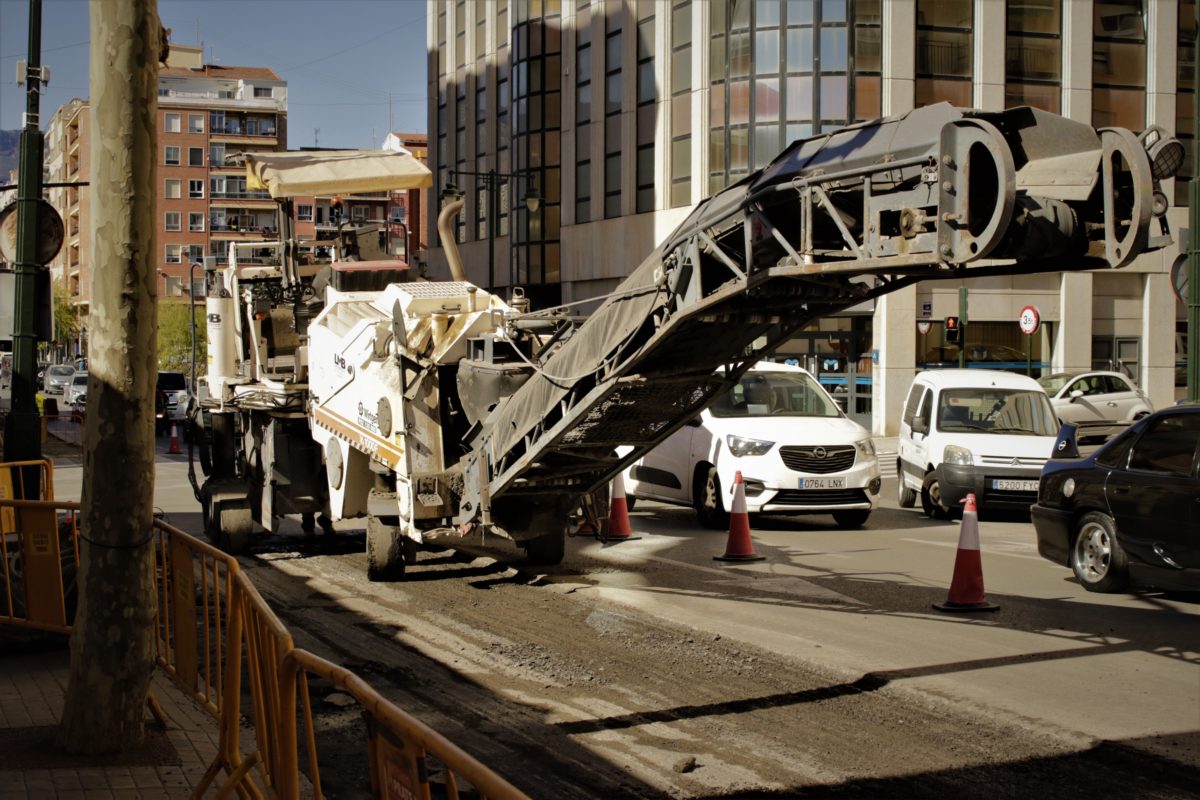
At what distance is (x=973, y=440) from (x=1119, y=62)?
25832mm

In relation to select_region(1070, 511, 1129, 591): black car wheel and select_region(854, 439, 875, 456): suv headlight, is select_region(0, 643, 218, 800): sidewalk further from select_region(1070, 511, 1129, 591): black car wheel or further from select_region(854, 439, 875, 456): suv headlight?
select_region(854, 439, 875, 456): suv headlight

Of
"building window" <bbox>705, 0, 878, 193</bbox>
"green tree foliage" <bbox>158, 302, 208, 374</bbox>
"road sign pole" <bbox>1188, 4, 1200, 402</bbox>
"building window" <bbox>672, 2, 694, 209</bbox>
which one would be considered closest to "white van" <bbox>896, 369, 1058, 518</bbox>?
"road sign pole" <bbox>1188, 4, 1200, 402</bbox>

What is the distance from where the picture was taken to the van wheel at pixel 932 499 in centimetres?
1728

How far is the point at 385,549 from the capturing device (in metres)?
11.7

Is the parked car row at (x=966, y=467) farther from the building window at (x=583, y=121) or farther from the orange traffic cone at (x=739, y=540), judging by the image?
the building window at (x=583, y=121)

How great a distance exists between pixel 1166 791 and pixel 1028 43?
116 feet

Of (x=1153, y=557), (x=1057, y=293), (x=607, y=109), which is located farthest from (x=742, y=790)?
(x=607, y=109)

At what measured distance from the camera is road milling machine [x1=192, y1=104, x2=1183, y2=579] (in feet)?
23.4

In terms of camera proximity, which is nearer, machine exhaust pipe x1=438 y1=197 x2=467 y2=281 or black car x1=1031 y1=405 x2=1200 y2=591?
black car x1=1031 y1=405 x2=1200 y2=591

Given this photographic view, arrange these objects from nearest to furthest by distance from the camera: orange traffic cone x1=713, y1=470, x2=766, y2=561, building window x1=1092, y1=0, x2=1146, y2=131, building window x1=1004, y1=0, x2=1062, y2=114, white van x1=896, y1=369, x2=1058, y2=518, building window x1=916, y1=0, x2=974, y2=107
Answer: orange traffic cone x1=713, y1=470, x2=766, y2=561 → white van x1=896, y1=369, x2=1058, y2=518 → building window x1=916, y1=0, x2=974, y2=107 → building window x1=1004, y1=0, x2=1062, y2=114 → building window x1=1092, y1=0, x2=1146, y2=131

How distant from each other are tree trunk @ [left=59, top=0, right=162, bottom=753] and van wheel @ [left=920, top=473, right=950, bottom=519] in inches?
498

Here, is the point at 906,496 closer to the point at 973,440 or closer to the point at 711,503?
the point at 973,440

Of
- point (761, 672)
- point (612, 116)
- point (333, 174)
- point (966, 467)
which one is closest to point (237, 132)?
point (612, 116)

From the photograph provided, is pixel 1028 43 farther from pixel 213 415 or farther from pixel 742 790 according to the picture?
pixel 742 790
